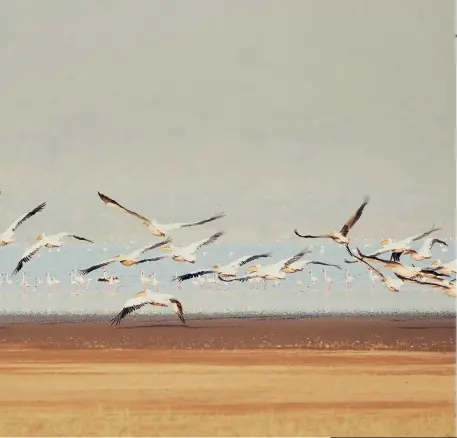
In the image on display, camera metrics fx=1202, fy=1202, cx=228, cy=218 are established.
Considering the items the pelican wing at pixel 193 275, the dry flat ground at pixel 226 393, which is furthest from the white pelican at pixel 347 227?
the dry flat ground at pixel 226 393

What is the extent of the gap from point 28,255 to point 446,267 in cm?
428

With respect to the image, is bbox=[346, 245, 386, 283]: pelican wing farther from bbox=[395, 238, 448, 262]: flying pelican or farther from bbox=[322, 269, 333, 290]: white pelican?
bbox=[322, 269, 333, 290]: white pelican

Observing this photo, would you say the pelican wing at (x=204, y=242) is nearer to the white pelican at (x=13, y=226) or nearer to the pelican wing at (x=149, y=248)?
the pelican wing at (x=149, y=248)

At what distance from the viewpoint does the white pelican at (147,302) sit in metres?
12.1

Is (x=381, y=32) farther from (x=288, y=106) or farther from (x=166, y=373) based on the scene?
(x=166, y=373)

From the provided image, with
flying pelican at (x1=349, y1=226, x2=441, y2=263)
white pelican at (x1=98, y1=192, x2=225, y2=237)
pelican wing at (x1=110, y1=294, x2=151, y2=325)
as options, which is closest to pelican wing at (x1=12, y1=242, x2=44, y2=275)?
white pelican at (x1=98, y1=192, x2=225, y2=237)

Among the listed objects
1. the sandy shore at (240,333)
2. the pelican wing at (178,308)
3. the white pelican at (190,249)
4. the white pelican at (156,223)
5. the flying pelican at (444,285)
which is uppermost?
the white pelican at (156,223)

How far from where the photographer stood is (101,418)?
383 inches

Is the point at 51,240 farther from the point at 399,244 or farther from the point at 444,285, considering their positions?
the point at 444,285

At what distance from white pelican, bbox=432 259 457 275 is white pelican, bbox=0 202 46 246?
4.04 metres

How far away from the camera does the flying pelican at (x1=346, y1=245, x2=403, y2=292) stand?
12328 millimetres

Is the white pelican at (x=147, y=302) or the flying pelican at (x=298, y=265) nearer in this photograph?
the white pelican at (x=147, y=302)

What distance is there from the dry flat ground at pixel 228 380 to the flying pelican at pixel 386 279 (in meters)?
0.42

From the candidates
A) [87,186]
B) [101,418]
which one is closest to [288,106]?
[87,186]
